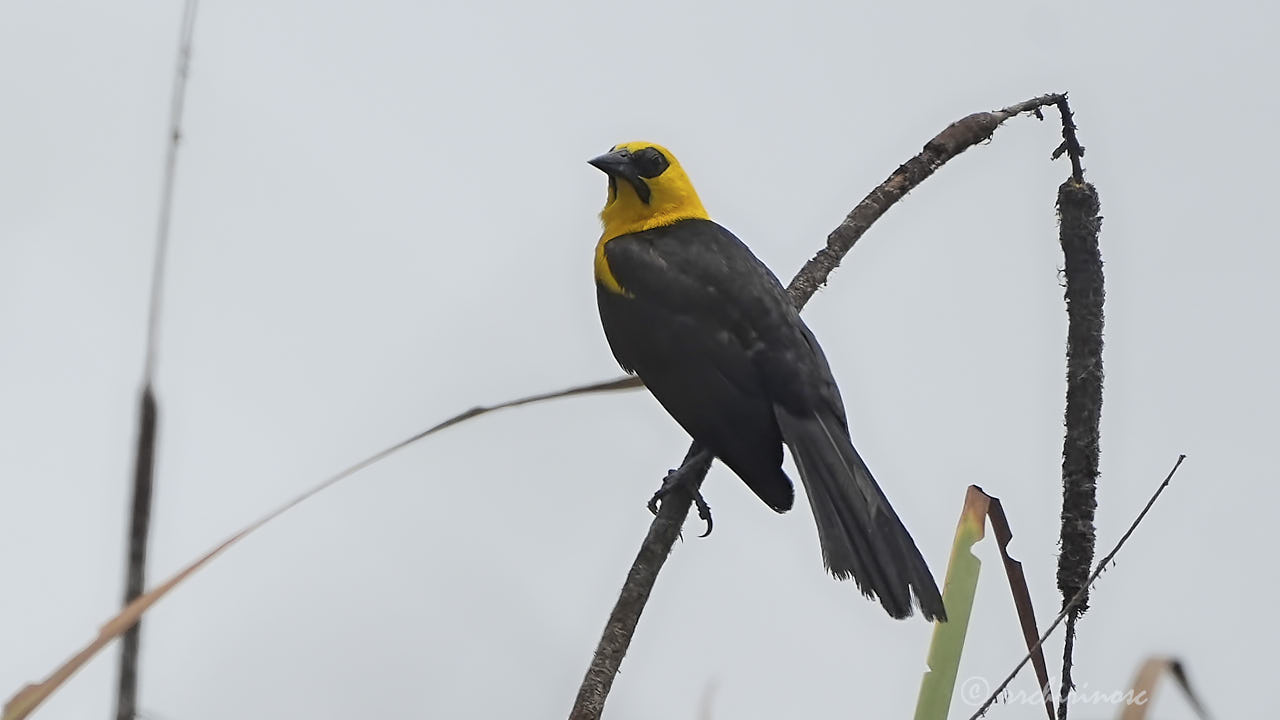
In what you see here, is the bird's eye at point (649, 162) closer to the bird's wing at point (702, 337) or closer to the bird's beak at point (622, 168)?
the bird's beak at point (622, 168)

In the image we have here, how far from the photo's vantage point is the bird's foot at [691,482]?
280 cm

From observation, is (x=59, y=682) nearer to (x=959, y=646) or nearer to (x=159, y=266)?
(x=159, y=266)

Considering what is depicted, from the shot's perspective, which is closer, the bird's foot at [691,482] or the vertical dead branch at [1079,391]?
the vertical dead branch at [1079,391]

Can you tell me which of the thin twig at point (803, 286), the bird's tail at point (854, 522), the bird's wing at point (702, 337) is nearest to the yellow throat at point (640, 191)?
the bird's wing at point (702, 337)

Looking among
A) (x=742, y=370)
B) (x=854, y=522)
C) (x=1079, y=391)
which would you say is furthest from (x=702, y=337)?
(x=1079, y=391)

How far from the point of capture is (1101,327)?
7.10ft

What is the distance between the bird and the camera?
2625 millimetres

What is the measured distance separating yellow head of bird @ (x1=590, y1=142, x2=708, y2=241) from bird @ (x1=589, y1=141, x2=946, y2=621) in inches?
2.5

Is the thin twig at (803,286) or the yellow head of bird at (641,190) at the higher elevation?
the yellow head of bird at (641,190)

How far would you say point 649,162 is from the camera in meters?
3.99

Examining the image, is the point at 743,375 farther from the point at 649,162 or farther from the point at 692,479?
the point at 649,162

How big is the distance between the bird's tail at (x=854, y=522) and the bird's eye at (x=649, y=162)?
1.16 metres

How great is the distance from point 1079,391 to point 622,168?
6.86ft

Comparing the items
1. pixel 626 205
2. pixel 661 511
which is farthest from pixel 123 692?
pixel 626 205
